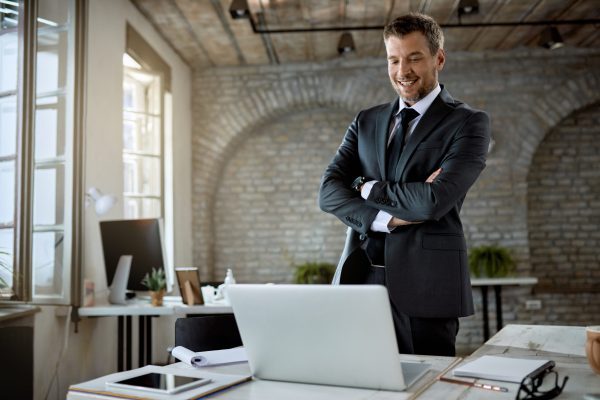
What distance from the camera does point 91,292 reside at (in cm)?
365

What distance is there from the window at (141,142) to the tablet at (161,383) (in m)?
4.02

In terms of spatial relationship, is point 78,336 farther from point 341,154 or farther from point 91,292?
point 341,154

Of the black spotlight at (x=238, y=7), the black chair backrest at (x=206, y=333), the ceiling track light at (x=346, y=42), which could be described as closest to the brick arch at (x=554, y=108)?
the ceiling track light at (x=346, y=42)

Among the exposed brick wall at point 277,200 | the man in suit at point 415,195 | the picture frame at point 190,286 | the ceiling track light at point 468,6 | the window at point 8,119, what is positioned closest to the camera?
the man in suit at point 415,195

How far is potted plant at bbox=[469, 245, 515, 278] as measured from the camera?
5738mm

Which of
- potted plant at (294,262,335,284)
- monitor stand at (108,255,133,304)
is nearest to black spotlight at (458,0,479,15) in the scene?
potted plant at (294,262,335,284)

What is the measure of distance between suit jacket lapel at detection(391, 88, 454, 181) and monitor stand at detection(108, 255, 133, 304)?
7.52 feet

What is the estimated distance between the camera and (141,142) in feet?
17.7

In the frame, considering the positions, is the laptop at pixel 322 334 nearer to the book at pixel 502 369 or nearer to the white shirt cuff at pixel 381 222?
the book at pixel 502 369

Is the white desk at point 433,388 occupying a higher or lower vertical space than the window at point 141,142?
lower

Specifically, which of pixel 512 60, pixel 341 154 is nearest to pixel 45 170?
pixel 341 154

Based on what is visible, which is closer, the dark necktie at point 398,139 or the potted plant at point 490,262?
the dark necktie at point 398,139

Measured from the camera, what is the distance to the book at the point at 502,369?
43.4 inches

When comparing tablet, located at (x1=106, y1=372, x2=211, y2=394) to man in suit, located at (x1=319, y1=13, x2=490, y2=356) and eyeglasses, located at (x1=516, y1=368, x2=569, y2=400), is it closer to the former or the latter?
eyeglasses, located at (x1=516, y1=368, x2=569, y2=400)
